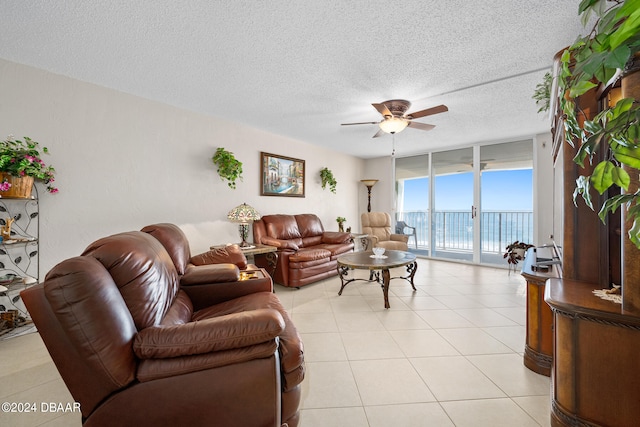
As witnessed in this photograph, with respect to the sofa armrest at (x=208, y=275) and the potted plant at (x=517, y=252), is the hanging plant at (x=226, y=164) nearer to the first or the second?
the sofa armrest at (x=208, y=275)

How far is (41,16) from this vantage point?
5.72 ft

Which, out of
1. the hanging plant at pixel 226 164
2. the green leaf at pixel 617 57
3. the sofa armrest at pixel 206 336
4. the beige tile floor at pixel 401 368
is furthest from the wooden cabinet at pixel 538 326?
the hanging plant at pixel 226 164

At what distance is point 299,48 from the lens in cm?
207

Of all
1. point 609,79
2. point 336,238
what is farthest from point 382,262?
point 609,79

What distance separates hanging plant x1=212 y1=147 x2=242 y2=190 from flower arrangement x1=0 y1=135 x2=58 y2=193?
5.43ft

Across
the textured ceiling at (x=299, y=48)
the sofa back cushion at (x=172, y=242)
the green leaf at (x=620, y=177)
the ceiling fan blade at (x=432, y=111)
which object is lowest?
the sofa back cushion at (x=172, y=242)

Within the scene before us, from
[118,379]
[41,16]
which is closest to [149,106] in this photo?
[41,16]

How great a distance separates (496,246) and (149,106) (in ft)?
22.1

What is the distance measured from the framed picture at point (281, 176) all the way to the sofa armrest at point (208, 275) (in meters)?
2.37

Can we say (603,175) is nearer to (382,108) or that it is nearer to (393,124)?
(382,108)

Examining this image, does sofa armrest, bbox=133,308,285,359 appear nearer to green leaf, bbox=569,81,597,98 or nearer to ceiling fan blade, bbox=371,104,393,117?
green leaf, bbox=569,81,597,98

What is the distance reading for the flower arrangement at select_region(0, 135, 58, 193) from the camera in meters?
2.09

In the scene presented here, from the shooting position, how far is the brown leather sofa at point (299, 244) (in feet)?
12.1

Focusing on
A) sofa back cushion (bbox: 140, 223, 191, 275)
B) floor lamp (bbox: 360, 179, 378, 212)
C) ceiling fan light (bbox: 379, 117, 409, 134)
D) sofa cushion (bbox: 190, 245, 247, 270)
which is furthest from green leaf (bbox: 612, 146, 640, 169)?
floor lamp (bbox: 360, 179, 378, 212)
